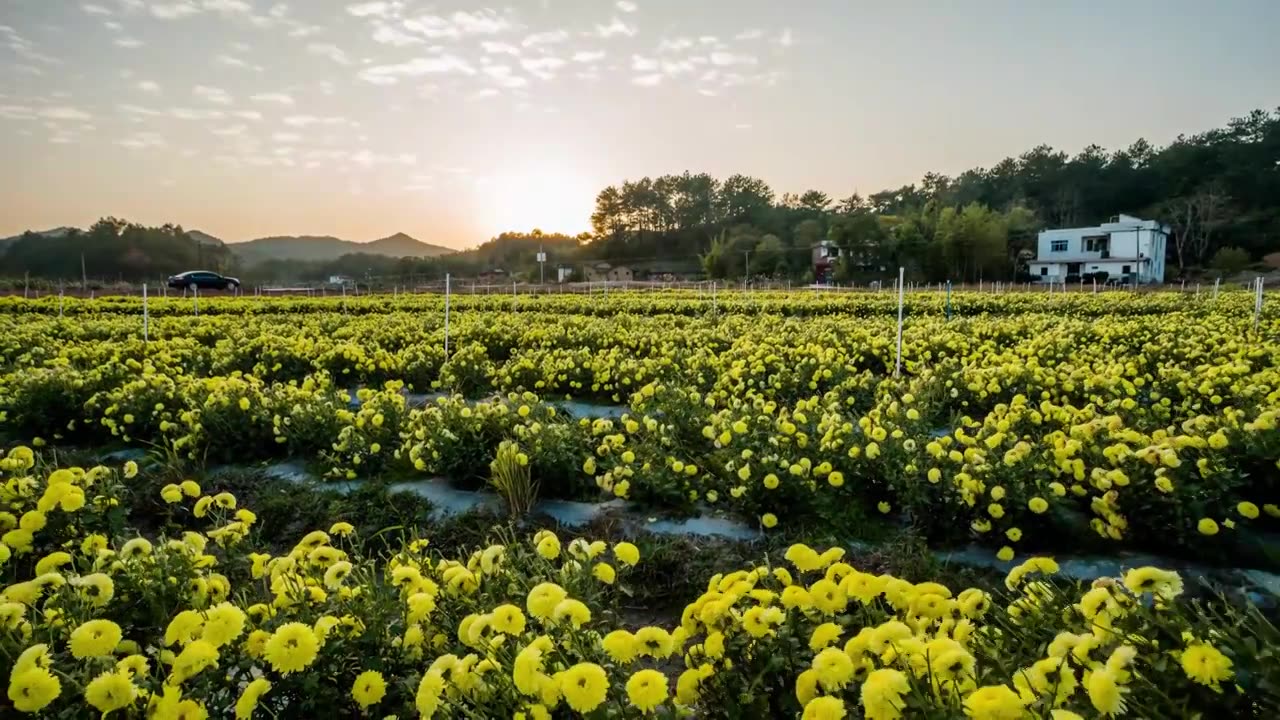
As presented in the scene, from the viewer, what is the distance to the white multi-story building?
52.0 meters

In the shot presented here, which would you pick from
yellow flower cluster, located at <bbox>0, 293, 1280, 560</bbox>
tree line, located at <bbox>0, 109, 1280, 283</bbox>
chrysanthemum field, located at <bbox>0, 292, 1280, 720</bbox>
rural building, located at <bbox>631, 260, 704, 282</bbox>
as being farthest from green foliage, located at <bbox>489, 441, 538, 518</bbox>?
rural building, located at <bbox>631, 260, 704, 282</bbox>

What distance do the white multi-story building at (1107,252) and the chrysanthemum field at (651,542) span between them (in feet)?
171

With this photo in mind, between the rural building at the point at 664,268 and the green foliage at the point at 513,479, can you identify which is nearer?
the green foliage at the point at 513,479

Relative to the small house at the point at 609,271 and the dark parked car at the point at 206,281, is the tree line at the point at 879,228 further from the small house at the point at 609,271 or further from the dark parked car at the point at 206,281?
the dark parked car at the point at 206,281

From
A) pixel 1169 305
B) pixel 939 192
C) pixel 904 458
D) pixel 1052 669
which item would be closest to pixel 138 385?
pixel 904 458

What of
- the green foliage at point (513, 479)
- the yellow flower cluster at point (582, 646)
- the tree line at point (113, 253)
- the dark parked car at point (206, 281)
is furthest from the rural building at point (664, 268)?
the yellow flower cluster at point (582, 646)

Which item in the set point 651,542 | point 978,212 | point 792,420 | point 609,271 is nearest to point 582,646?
point 651,542

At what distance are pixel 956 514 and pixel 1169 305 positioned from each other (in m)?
18.8

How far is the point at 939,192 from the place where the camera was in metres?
85.3

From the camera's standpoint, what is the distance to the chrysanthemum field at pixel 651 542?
1.68 metres

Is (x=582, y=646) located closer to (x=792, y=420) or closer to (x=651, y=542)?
(x=651, y=542)

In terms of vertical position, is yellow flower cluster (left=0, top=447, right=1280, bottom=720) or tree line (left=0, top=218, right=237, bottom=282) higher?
tree line (left=0, top=218, right=237, bottom=282)

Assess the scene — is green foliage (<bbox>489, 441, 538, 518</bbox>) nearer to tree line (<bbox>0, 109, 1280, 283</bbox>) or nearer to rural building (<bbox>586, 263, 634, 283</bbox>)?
tree line (<bbox>0, 109, 1280, 283</bbox>)

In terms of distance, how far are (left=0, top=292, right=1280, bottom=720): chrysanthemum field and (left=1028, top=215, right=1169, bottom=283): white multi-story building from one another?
52.0 metres
